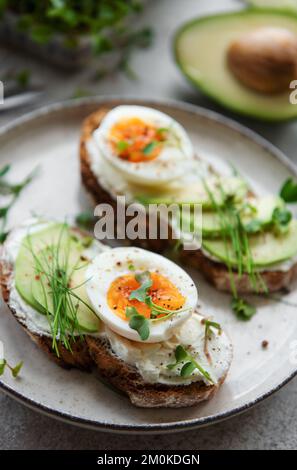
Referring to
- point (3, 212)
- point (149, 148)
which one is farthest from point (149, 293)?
point (3, 212)

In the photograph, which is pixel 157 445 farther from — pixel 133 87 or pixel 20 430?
pixel 133 87

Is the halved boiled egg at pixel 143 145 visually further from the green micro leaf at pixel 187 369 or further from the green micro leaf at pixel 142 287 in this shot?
the green micro leaf at pixel 187 369

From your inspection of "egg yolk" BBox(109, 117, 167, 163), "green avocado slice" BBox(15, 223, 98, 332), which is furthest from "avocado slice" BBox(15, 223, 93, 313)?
"egg yolk" BBox(109, 117, 167, 163)

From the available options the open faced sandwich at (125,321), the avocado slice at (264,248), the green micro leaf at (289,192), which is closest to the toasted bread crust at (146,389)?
the open faced sandwich at (125,321)

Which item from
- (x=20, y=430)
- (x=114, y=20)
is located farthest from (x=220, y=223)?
(x=114, y=20)

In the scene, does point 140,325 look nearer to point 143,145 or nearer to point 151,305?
point 151,305
